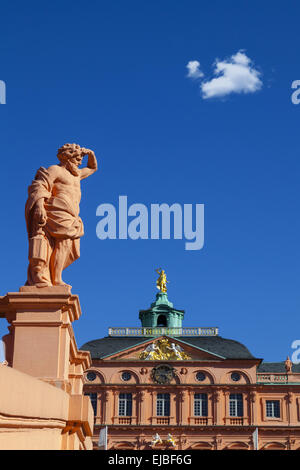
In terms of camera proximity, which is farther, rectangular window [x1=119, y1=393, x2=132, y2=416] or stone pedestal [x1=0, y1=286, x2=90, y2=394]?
rectangular window [x1=119, y1=393, x2=132, y2=416]

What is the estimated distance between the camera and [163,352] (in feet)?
181

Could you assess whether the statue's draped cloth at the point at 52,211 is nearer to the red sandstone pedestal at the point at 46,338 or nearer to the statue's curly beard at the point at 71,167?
the statue's curly beard at the point at 71,167

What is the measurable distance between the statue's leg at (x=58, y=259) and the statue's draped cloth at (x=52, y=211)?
5cm

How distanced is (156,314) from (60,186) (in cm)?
5383

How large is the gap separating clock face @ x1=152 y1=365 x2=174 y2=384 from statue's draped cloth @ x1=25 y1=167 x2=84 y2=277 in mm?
46154

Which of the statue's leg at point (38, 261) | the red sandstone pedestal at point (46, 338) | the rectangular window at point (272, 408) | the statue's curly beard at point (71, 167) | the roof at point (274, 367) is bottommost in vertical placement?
the red sandstone pedestal at point (46, 338)

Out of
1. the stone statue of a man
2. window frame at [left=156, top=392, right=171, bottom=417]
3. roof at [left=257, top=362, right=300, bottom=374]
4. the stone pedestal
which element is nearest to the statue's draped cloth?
the stone statue of a man

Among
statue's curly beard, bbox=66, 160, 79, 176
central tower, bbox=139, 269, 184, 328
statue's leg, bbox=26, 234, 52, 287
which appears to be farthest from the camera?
central tower, bbox=139, 269, 184, 328

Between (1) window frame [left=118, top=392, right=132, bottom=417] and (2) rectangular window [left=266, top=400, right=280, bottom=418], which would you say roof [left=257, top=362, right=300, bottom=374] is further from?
(1) window frame [left=118, top=392, right=132, bottom=417]

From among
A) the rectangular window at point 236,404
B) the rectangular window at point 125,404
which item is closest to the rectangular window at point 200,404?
the rectangular window at point 236,404

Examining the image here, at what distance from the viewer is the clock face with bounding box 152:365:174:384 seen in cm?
5416

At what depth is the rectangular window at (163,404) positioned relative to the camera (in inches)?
2101
